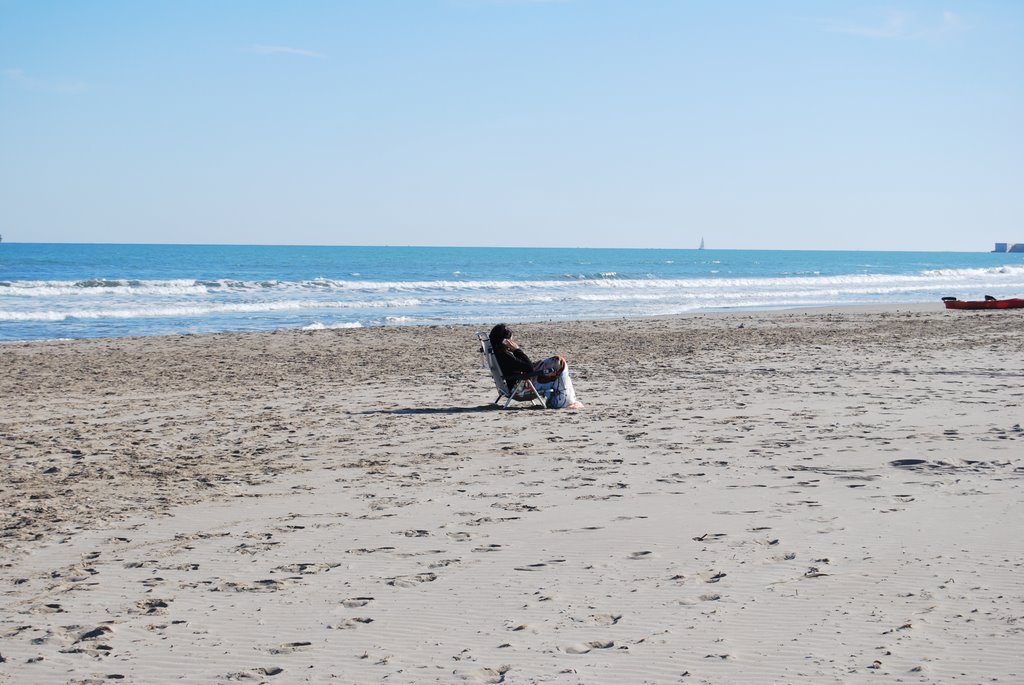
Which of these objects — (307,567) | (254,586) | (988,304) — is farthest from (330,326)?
(254,586)

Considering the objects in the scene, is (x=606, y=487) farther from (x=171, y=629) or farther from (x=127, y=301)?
(x=127, y=301)

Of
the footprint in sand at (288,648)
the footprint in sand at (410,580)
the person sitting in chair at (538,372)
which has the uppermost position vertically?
the person sitting in chair at (538,372)

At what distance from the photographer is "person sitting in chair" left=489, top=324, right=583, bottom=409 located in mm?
10922

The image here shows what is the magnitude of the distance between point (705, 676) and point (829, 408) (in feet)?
23.1

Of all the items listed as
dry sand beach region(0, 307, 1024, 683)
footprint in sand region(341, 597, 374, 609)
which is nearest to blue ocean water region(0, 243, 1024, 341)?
dry sand beach region(0, 307, 1024, 683)

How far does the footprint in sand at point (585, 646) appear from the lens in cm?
405

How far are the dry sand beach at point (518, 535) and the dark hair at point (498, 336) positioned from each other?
27.5 inches

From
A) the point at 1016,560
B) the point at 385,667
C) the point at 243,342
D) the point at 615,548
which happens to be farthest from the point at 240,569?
the point at 243,342

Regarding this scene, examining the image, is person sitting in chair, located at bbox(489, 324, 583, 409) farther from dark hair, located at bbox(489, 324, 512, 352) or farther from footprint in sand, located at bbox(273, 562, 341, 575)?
footprint in sand, located at bbox(273, 562, 341, 575)

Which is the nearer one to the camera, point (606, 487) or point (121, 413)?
point (606, 487)

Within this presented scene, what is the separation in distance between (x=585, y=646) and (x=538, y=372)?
6.97 metres

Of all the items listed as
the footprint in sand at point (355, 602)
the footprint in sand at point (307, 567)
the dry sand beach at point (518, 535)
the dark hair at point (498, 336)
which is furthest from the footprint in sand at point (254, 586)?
the dark hair at point (498, 336)

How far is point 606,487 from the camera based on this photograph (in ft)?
23.1

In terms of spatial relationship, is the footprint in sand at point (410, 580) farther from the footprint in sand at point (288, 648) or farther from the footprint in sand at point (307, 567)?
the footprint in sand at point (288, 648)
